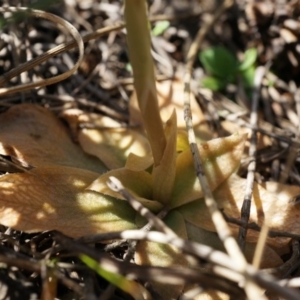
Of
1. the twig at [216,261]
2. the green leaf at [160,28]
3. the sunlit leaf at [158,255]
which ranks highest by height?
the green leaf at [160,28]

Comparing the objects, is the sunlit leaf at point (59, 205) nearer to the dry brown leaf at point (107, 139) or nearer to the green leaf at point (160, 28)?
the dry brown leaf at point (107, 139)

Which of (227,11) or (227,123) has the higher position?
(227,11)

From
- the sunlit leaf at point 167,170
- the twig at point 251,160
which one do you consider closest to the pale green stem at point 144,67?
the sunlit leaf at point 167,170

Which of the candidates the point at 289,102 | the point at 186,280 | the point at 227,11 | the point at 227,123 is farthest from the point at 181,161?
the point at 227,11

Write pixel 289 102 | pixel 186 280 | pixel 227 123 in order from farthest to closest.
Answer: pixel 289 102 < pixel 227 123 < pixel 186 280

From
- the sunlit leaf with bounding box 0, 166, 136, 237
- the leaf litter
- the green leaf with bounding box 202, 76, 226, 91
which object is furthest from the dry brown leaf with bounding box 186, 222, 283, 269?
the green leaf with bounding box 202, 76, 226, 91

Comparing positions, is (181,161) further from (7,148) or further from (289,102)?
(289,102)

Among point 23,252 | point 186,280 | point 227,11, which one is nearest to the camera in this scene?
point 186,280

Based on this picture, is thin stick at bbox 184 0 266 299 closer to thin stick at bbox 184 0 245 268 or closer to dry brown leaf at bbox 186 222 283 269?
thin stick at bbox 184 0 245 268
